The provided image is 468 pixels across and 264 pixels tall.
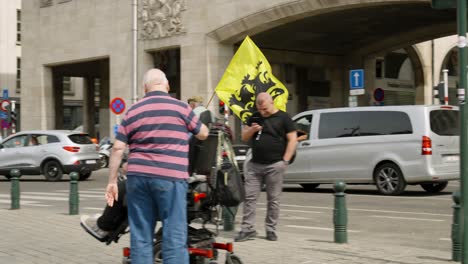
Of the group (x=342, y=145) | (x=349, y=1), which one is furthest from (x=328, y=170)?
(x=349, y=1)

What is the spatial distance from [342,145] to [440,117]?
2.16 m

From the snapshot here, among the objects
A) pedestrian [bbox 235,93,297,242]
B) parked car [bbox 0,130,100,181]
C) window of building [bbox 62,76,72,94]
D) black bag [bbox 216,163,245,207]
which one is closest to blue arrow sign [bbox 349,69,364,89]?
parked car [bbox 0,130,100,181]

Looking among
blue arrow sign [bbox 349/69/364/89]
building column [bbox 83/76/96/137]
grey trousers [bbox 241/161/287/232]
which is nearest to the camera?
grey trousers [bbox 241/161/287/232]

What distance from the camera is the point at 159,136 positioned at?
5.51 metres

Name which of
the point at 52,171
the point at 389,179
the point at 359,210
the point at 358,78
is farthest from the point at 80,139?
the point at 359,210

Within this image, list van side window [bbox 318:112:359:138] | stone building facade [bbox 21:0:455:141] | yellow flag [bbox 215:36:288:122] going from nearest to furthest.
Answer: yellow flag [bbox 215:36:288:122] → van side window [bbox 318:112:359:138] → stone building facade [bbox 21:0:455:141]

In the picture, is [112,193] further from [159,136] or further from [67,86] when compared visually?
[67,86]

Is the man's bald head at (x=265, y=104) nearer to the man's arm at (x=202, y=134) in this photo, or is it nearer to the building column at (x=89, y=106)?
the man's arm at (x=202, y=134)

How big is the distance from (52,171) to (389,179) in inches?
436

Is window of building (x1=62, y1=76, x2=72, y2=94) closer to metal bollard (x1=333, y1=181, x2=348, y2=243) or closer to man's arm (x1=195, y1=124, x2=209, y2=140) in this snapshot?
metal bollard (x1=333, y1=181, x2=348, y2=243)

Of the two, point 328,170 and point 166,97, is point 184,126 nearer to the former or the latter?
point 166,97

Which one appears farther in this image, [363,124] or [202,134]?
[363,124]

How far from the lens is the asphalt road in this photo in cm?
979

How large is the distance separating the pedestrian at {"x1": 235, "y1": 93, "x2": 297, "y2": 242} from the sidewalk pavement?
0.26 metres
